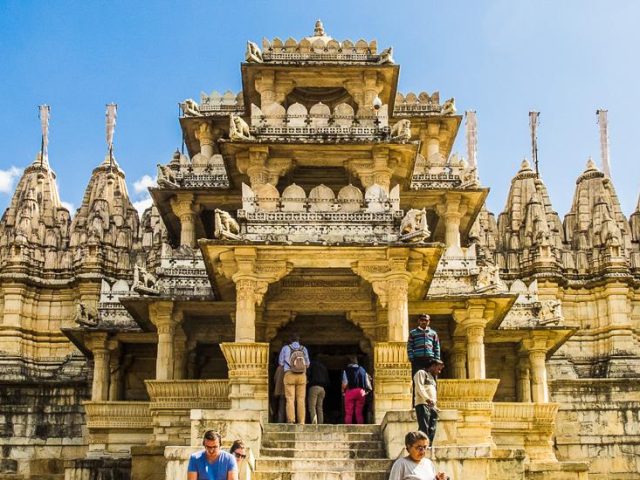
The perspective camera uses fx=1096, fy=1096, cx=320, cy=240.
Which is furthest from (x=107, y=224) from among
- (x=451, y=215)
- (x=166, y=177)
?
(x=451, y=215)

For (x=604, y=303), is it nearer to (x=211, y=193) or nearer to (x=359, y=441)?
(x=211, y=193)

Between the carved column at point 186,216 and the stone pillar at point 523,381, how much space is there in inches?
386

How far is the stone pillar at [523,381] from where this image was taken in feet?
101

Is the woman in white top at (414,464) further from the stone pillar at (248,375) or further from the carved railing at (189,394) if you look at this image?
the carved railing at (189,394)

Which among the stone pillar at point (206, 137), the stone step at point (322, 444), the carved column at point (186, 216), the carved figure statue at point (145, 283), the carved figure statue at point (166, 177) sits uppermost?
the stone pillar at point (206, 137)

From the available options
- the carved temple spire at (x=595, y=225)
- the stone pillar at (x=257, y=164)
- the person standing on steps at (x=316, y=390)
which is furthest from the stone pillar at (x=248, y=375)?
the carved temple spire at (x=595, y=225)

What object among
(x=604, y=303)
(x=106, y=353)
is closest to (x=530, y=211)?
(x=604, y=303)

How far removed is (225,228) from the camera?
23672 millimetres

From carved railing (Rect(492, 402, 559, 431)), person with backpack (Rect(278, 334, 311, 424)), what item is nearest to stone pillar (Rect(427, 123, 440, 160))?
carved railing (Rect(492, 402, 559, 431))

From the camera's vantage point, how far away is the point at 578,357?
3728 centimetres

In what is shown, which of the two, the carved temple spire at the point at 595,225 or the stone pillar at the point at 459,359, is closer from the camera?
the stone pillar at the point at 459,359

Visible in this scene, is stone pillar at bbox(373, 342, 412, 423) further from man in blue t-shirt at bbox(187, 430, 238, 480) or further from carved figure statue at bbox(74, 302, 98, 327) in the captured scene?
carved figure statue at bbox(74, 302, 98, 327)

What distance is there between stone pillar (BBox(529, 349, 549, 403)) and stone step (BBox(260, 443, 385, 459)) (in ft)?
32.4

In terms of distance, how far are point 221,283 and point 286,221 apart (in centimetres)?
234
